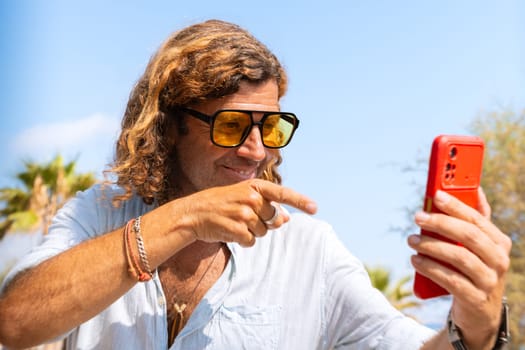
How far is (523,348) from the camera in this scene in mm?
18312

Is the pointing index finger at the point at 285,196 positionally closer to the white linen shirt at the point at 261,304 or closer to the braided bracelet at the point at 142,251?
the braided bracelet at the point at 142,251

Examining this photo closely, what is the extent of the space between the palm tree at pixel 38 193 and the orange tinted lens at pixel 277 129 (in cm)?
1381

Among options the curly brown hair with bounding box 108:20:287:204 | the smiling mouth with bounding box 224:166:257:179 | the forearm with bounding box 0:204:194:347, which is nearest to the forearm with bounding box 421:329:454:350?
the forearm with bounding box 0:204:194:347

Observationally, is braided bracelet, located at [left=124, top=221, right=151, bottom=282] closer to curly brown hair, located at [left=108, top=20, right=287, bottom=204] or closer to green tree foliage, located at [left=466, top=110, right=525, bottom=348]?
curly brown hair, located at [left=108, top=20, right=287, bottom=204]

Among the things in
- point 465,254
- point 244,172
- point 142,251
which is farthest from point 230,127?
point 465,254

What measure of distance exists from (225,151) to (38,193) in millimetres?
14629

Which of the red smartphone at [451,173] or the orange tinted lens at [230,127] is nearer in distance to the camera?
the red smartphone at [451,173]

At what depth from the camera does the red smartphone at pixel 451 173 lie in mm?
1807

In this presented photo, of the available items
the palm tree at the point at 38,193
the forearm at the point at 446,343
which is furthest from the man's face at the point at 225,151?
the palm tree at the point at 38,193

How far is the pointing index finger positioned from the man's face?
910 mm

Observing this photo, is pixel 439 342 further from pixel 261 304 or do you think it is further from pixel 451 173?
pixel 261 304

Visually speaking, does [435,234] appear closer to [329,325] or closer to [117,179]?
[329,325]

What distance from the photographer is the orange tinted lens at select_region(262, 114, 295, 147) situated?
9.75 ft

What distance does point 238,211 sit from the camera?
2021mm
